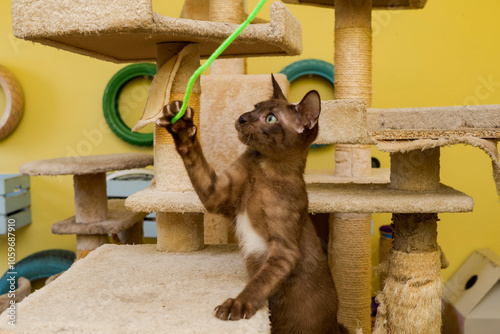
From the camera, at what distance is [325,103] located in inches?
47.0

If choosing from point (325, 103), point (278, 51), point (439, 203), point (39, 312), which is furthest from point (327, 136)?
point (39, 312)

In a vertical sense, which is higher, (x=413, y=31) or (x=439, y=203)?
(x=413, y=31)

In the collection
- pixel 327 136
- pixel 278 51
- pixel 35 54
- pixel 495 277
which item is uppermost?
pixel 35 54

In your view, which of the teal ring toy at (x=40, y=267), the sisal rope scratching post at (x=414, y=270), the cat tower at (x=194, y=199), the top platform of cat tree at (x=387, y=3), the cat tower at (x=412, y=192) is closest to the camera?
the cat tower at (x=194, y=199)

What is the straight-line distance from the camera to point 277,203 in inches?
41.8

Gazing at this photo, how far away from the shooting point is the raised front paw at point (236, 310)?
913 mm

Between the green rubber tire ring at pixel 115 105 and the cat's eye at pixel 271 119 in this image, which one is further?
the green rubber tire ring at pixel 115 105

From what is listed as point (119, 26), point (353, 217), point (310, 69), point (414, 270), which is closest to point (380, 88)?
point (310, 69)

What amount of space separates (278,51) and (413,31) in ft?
4.94

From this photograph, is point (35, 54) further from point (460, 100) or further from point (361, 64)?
point (460, 100)

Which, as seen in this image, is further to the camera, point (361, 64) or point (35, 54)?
point (35, 54)

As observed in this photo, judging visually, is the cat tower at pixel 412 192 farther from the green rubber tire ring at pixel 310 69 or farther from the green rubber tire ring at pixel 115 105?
the green rubber tire ring at pixel 115 105

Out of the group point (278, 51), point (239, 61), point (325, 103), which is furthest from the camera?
point (239, 61)

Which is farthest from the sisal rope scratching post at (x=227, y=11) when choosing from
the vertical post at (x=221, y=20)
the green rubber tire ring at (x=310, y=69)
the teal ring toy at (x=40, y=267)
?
the teal ring toy at (x=40, y=267)
